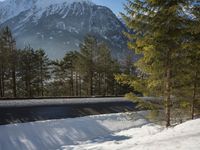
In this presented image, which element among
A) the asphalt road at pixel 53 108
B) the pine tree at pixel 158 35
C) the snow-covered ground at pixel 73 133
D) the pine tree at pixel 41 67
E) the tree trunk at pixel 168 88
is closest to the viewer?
the pine tree at pixel 158 35

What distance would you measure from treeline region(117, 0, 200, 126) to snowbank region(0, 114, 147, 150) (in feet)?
15.0

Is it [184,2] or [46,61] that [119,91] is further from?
[184,2]

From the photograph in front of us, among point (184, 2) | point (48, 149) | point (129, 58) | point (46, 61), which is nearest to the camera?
point (184, 2)

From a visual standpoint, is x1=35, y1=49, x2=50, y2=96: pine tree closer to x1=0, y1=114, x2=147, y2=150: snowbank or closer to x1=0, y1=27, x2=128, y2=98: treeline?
x1=0, y1=27, x2=128, y2=98: treeline

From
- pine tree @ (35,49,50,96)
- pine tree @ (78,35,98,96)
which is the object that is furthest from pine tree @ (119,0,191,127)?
pine tree @ (35,49,50,96)

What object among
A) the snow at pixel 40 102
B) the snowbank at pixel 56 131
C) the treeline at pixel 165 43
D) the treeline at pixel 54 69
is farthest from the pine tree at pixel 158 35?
the treeline at pixel 54 69

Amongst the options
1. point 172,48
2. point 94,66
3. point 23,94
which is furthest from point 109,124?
point 23,94

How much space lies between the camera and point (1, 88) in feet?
137

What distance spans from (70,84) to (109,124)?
32.8 meters

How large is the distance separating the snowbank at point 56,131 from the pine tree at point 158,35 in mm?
5598

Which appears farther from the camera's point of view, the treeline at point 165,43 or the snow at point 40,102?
the snow at point 40,102

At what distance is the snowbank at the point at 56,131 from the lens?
1473 centimetres

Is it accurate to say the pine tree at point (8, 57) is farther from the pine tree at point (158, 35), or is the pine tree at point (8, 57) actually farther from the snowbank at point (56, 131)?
the pine tree at point (158, 35)

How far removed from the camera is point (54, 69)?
5328 centimetres
